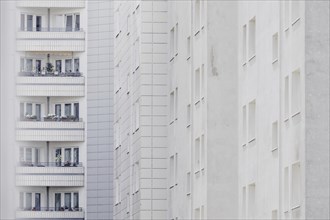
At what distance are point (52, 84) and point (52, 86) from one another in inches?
5.6

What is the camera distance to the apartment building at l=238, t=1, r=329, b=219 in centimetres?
A: 3008

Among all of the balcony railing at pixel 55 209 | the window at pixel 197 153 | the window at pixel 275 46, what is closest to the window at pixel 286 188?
the window at pixel 275 46

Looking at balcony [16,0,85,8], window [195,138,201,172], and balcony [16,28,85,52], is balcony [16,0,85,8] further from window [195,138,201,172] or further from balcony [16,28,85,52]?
window [195,138,201,172]

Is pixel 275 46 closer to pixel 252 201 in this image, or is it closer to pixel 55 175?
pixel 252 201

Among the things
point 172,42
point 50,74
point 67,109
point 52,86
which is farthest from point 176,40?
point 50,74

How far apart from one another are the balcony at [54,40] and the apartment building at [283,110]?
131 feet

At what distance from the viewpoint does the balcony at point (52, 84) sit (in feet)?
264

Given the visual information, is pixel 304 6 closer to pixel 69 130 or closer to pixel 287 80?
pixel 287 80

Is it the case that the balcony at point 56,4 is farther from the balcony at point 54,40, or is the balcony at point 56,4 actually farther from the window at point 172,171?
the window at point 172,171

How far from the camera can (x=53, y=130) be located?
80.6 m

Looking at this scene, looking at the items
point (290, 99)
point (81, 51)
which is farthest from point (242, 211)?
point (81, 51)

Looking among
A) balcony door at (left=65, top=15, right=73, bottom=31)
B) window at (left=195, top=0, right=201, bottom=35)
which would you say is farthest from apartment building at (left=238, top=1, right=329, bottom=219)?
balcony door at (left=65, top=15, right=73, bottom=31)

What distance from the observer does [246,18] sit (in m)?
40.3

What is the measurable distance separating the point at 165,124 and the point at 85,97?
27138 millimetres
